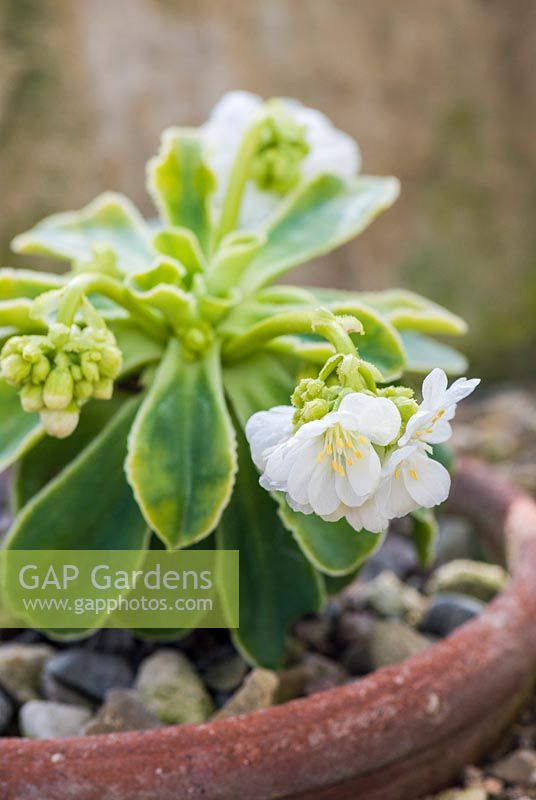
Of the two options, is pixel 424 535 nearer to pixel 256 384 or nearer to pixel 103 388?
pixel 256 384

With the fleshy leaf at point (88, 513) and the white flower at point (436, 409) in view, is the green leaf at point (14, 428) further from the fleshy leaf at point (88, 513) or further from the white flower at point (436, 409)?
the white flower at point (436, 409)

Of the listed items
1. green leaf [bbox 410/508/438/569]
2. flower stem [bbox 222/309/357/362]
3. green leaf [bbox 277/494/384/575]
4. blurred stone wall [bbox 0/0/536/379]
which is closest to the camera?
flower stem [bbox 222/309/357/362]

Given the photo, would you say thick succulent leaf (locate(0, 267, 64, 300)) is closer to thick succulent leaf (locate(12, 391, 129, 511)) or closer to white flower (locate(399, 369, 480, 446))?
thick succulent leaf (locate(12, 391, 129, 511))

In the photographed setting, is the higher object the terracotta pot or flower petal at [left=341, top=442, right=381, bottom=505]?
flower petal at [left=341, top=442, right=381, bottom=505]

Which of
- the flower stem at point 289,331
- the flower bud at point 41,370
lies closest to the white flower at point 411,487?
the flower stem at point 289,331

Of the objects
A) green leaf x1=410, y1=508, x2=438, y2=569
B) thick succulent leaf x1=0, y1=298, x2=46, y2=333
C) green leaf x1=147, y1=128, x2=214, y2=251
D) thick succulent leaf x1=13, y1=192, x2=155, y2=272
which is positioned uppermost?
green leaf x1=147, y1=128, x2=214, y2=251

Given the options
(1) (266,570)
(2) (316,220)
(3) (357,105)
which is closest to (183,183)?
(2) (316,220)

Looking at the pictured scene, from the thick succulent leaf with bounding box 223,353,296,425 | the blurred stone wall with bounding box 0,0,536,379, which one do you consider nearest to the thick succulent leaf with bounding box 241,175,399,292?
the thick succulent leaf with bounding box 223,353,296,425

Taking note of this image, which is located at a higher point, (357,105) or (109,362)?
(357,105)
